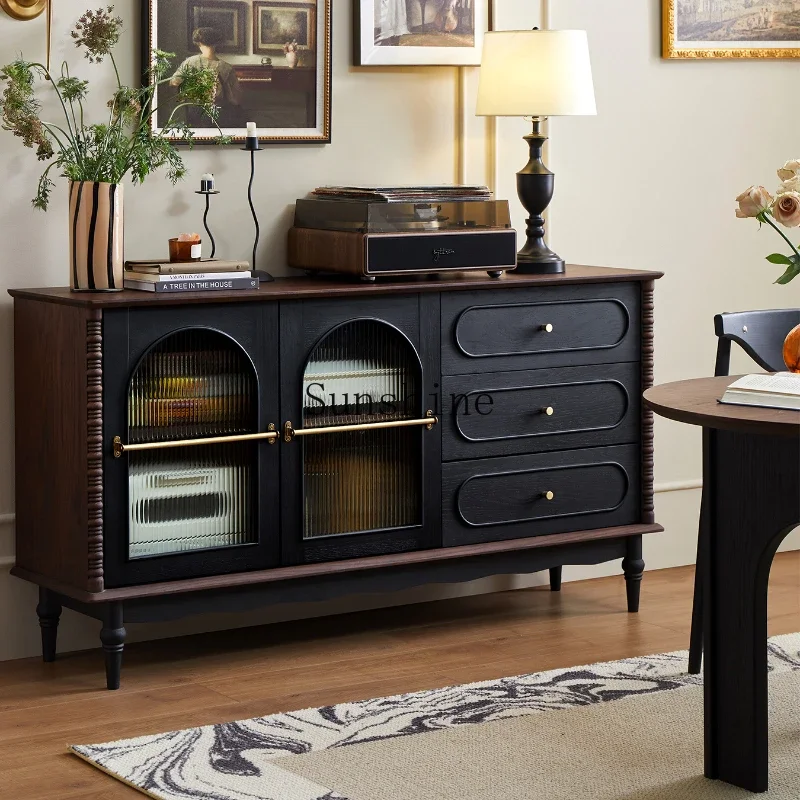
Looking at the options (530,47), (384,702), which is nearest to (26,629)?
(384,702)

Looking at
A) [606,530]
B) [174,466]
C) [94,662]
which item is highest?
[174,466]

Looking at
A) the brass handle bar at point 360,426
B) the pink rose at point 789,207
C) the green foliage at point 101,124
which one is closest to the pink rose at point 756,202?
the pink rose at point 789,207

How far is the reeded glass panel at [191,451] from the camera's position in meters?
3.46

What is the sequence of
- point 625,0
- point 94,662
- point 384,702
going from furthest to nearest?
point 625,0 < point 94,662 < point 384,702

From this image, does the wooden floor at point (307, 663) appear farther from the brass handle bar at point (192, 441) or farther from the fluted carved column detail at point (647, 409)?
the brass handle bar at point (192, 441)

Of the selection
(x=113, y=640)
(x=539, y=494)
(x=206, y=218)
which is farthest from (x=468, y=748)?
(x=206, y=218)

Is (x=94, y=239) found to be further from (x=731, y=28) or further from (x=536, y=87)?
(x=731, y=28)

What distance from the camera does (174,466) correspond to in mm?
3508

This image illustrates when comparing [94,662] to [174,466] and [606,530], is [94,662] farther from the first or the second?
[606,530]

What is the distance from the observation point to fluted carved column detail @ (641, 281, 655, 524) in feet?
13.4

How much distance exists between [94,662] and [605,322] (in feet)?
→ 5.24

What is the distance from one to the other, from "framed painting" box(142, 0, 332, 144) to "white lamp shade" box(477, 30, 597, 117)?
17.7 inches

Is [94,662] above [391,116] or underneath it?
underneath

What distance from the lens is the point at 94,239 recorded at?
3502 mm
